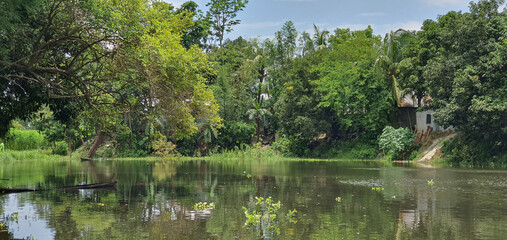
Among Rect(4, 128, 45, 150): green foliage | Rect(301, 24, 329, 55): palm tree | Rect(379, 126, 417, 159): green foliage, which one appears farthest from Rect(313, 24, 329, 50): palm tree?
Rect(4, 128, 45, 150): green foliage

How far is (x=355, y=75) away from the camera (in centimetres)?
5972

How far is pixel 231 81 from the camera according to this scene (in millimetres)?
72000

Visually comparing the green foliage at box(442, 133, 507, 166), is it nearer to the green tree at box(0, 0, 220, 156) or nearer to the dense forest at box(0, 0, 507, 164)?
the dense forest at box(0, 0, 507, 164)

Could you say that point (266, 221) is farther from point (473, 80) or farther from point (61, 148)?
point (61, 148)

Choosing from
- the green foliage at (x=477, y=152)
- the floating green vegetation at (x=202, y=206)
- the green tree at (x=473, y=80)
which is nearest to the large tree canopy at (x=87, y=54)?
the floating green vegetation at (x=202, y=206)

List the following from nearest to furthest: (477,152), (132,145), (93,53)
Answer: (93,53)
(477,152)
(132,145)

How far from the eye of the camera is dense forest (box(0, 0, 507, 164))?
18312 mm

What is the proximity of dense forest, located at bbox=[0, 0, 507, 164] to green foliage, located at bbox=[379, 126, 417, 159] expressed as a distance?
0.70ft

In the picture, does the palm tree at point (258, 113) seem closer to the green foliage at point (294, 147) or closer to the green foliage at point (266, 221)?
the green foliage at point (294, 147)

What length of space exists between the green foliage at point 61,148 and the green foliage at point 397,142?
128ft

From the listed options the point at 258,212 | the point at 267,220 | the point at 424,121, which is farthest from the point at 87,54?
the point at 424,121

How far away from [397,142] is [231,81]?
25884 mm

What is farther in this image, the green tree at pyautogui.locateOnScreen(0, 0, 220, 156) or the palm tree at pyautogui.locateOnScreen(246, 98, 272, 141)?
the palm tree at pyautogui.locateOnScreen(246, 98, 272, 141)

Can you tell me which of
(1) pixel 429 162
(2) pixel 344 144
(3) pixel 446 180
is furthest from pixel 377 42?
(3) pixel 446 180
